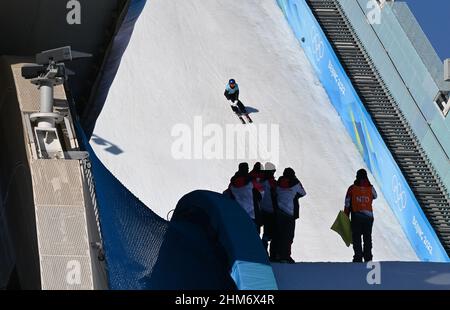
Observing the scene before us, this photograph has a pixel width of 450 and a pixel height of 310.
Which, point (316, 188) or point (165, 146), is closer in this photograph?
point (316, 188)

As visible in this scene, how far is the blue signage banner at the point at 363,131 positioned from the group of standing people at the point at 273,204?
639 centimetres

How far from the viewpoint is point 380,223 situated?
20797 millimetres

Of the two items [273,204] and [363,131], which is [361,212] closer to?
[273,204]

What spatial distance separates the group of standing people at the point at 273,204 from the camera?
43.5 feet

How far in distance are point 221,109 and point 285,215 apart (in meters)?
11.5

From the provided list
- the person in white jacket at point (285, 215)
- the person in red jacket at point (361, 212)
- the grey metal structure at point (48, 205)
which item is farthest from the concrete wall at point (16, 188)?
the person in red jacket at point (361, 212)

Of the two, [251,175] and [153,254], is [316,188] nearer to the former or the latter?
[251,175]

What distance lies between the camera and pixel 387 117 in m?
23.2

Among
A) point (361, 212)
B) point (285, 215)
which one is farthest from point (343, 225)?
point (285, 215)

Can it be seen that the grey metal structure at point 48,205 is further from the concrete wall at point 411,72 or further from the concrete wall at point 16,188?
the concrete wall at point 411,72

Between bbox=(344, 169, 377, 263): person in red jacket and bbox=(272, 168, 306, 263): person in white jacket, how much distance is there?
1.79 ft
